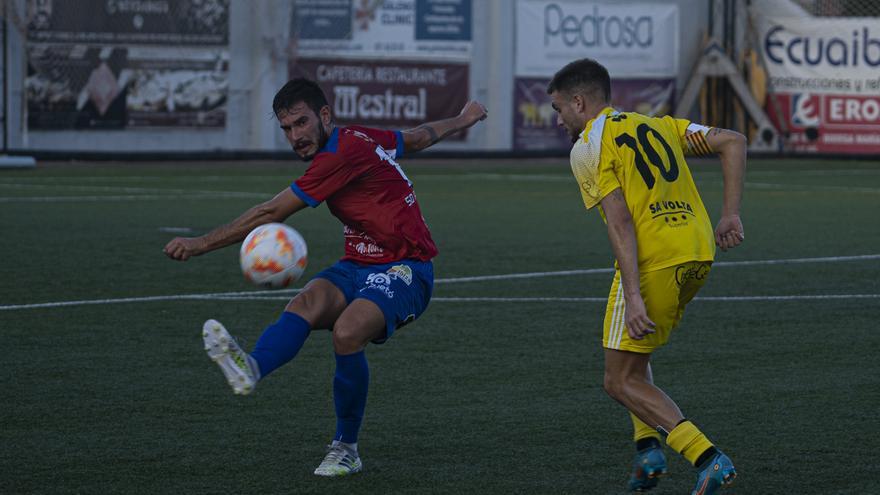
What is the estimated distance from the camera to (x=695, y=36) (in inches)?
1353

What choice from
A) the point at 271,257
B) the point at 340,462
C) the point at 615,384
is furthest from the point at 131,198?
the point at 615,384

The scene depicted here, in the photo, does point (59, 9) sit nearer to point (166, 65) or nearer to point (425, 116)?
point (166, 65)

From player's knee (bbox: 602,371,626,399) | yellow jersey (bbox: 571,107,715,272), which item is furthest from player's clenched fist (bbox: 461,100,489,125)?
player's knee (bbox: 602,371,626,399)

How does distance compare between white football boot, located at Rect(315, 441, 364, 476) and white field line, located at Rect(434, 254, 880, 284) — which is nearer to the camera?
white football boot, located at Rect(315, 441, 364, 476)

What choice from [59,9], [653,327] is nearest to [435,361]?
[653,327]

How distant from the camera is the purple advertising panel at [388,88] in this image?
97.8 feet

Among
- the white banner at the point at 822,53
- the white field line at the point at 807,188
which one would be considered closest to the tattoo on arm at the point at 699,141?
the white field line at the point at 807,188

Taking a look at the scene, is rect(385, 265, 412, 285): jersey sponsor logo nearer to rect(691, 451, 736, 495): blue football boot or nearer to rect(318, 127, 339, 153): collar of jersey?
rect(318, 127, 339, 153): collar of jersey

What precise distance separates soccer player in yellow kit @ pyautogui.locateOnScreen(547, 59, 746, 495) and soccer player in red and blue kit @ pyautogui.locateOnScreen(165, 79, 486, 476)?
100 centimetres

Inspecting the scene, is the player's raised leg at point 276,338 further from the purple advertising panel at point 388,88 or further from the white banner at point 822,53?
the white banner at point 822,53

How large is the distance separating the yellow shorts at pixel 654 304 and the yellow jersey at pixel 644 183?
0.11 feet

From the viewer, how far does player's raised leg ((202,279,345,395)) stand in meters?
5.43

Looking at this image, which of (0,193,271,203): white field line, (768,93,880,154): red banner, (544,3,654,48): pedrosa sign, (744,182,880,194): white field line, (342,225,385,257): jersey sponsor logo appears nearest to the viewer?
(342,225,385,257): jersey sponsor logo

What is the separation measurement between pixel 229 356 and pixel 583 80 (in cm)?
164
